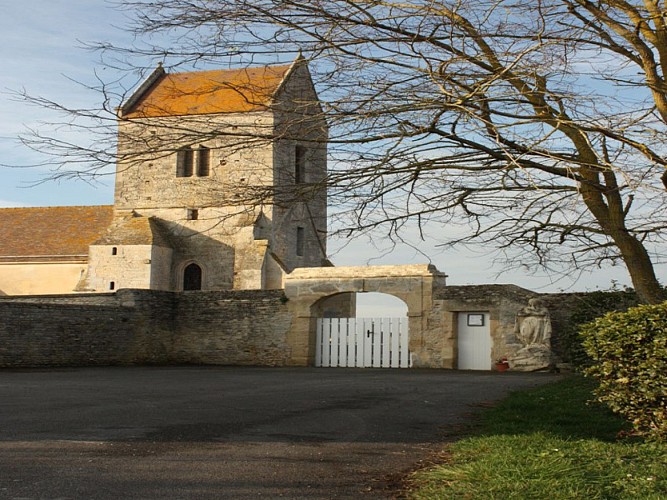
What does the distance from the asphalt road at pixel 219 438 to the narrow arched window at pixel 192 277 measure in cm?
2309

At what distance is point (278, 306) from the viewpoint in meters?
23.6

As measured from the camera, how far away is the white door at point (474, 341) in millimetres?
21284

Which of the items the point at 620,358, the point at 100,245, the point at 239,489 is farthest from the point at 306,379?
the point at 100,245

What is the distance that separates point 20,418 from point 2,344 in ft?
41.2

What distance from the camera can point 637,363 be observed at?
728 cm

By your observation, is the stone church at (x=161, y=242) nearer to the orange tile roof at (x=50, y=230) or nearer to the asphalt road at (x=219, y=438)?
the orange tile roof at (x=50, y=230)

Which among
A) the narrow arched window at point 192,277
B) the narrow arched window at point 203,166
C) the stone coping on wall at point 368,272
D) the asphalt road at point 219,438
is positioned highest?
the narrow arched window at point 203,166

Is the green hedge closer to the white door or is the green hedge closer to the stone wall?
the stone wall

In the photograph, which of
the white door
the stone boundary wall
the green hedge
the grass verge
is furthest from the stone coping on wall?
the green hedge

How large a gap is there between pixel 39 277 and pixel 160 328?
601 inches

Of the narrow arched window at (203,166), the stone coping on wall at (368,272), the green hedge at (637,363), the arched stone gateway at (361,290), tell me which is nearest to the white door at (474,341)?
the arched stone gateway at (361,290)

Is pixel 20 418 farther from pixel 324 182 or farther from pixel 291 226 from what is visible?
pixel 291 226

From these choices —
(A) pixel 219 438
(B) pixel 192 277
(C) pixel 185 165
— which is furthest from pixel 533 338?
(C) pixel 185 165

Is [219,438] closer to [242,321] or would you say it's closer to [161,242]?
[242,321]
